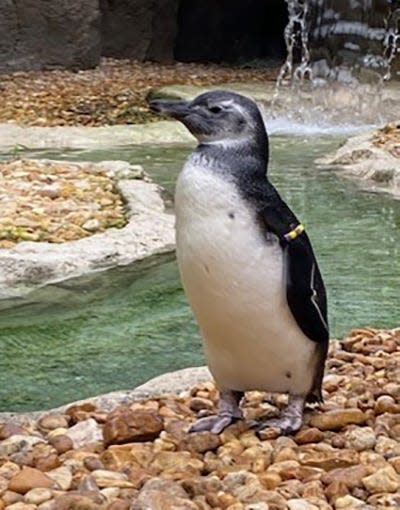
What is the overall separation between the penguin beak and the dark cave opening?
41.8 ft

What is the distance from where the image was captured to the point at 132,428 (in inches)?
92.5

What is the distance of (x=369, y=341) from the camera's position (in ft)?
11.1

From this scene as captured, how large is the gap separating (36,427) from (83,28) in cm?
991

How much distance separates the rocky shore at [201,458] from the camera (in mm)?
1976

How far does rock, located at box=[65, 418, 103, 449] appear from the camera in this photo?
2410mm

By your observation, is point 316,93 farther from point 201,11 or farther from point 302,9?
point 201,11

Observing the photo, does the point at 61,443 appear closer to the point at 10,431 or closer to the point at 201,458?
the point at 10,431

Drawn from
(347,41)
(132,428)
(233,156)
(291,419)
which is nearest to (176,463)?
(132,428)

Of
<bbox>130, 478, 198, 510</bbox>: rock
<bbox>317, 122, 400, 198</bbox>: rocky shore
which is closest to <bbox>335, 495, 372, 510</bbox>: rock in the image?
<bbox>130, 478, 198, 510</bbox>: rock

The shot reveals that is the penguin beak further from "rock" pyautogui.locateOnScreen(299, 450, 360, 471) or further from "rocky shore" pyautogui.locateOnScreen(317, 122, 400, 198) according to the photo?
"rocky shore" pyautogui.locateOnScreen(317, 122, 400, 198)

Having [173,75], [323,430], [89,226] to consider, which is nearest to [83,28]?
[173,75]

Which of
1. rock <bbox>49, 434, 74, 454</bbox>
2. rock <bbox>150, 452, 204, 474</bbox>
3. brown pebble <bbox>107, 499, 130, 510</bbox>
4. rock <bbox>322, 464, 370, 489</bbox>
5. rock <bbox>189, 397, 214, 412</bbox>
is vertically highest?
rock <bbox>322, 464, 370, 489</bbox>

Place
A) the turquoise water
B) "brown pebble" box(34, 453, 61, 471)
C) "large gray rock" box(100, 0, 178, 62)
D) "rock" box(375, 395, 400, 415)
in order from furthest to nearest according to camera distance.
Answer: "large gray rock" box(100, 0, 178, 62) → the turquoise water → "rock" box(375, 395, 400, 415) → "brown pebble" box(34, 453, 61, 471)

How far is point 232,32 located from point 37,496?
46.1ft
